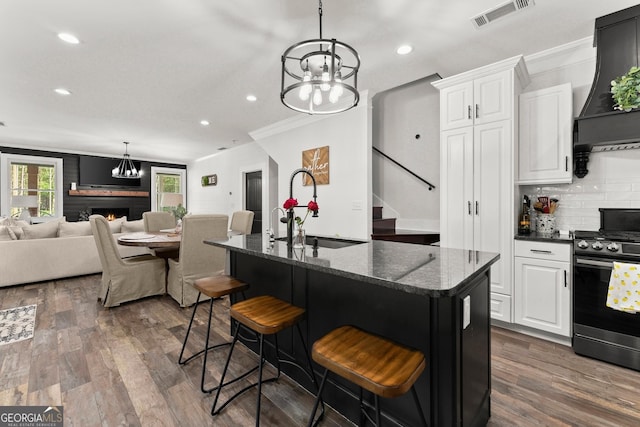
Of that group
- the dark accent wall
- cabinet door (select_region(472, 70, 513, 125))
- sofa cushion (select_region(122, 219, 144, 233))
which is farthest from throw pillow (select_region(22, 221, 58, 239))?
cabinet door (select_region(472, 70, 513, 125))

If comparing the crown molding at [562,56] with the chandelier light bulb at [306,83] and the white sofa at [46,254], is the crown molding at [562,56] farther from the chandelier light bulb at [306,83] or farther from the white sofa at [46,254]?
the white sofa at [46,254]

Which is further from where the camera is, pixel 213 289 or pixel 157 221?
pixel 157 221

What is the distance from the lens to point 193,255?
11.3 feet

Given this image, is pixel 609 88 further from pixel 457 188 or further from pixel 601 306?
pixel 601 306

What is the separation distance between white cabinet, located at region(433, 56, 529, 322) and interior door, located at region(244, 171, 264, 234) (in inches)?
185

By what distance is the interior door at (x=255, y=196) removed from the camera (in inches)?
277

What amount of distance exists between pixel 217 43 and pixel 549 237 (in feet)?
11.5

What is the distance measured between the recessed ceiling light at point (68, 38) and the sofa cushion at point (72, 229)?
10.1 feet

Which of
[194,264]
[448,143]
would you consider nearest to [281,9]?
[448,143]

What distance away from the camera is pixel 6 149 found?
6.80 m

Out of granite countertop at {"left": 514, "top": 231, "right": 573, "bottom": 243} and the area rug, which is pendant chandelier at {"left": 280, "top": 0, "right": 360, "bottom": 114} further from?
the area rug

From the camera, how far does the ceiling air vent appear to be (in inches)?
86.1

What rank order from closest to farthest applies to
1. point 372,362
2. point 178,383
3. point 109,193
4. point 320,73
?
point 372,362 → point 178,383 → point 320,73 → point 109,193

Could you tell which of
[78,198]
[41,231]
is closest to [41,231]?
[41,231]
